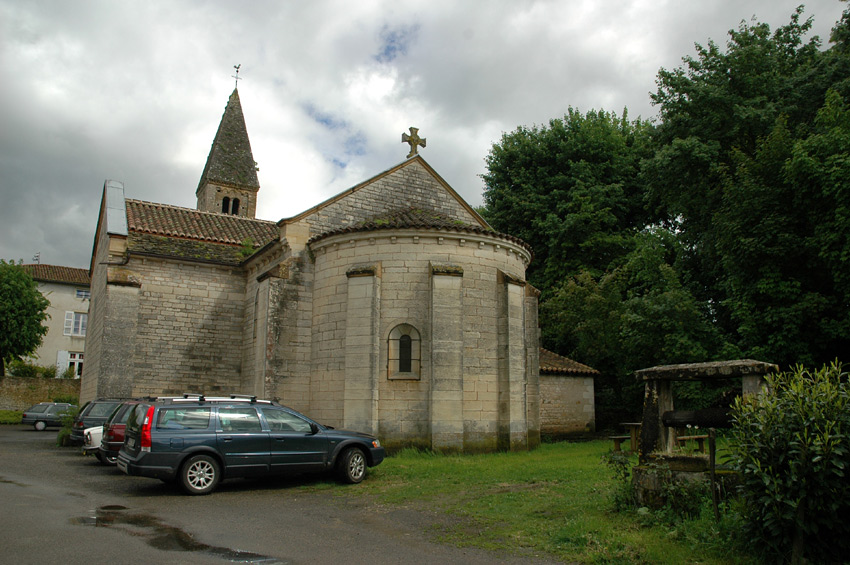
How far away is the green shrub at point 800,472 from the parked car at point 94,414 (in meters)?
Answer: 15.8

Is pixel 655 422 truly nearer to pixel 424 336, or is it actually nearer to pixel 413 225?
pixel 424 336

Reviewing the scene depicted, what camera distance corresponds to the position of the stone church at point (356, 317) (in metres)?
15.4

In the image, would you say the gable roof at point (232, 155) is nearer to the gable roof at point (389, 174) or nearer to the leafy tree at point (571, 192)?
the leafy tree at point (571, 192)

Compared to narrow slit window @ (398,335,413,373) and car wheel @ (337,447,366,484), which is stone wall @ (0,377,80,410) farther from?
car wheel @ (337,447,366,484)

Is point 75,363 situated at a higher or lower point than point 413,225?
lower

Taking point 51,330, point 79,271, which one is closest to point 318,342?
point 51,330

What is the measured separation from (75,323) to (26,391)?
1127 cm

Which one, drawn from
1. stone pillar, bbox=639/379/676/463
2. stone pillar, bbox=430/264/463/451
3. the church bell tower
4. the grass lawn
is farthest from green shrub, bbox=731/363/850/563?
the church bell tower

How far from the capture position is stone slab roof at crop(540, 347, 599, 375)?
853 inches

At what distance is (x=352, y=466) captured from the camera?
37.6 feet

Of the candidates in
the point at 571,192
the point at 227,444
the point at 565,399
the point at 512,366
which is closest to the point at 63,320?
the point at 571,192

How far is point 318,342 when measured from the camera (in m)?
16.8

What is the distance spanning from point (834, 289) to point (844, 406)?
1318 centimetres

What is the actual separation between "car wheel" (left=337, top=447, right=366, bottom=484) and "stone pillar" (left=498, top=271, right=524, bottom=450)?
530 centimetres
